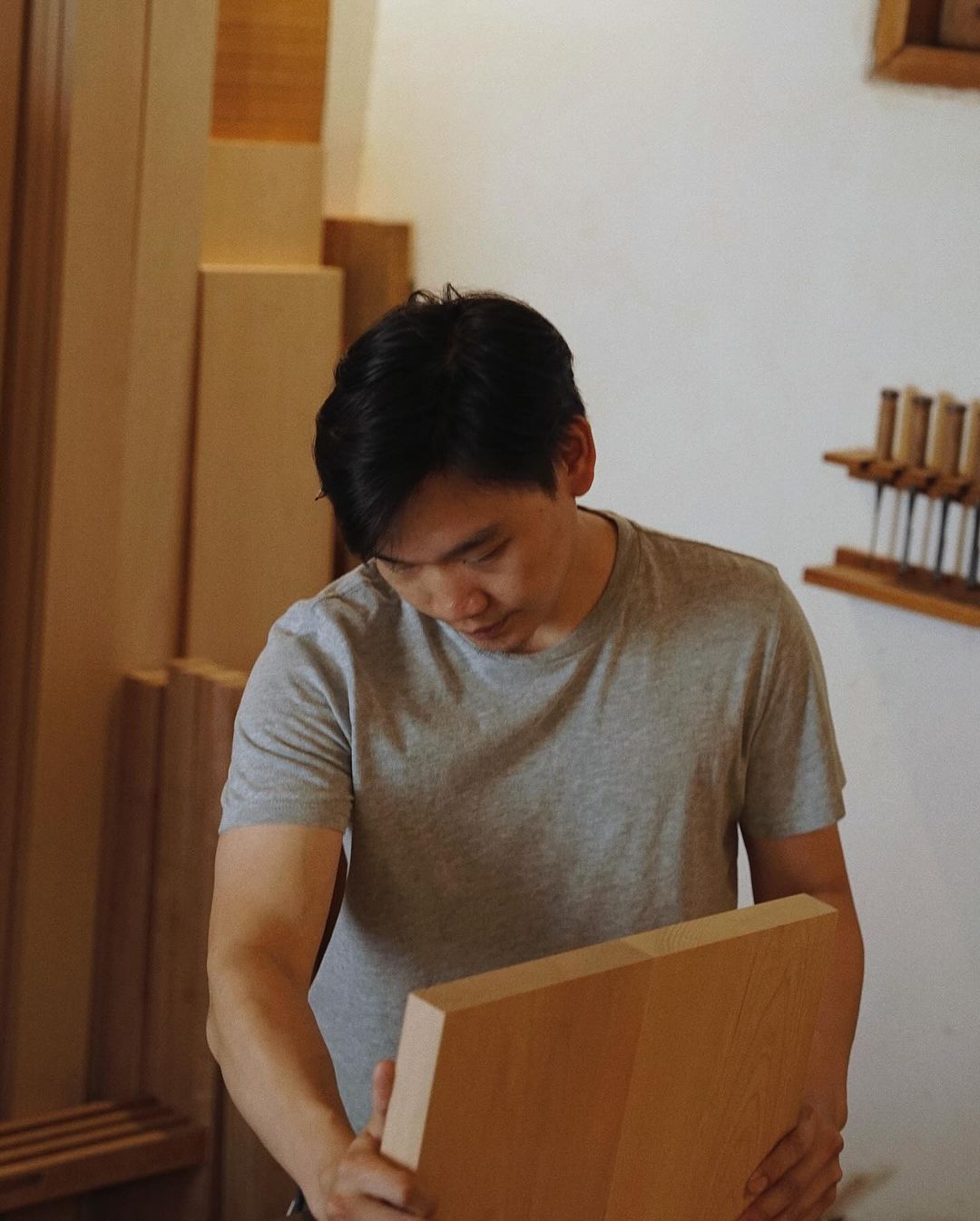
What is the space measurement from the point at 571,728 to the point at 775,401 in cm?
120

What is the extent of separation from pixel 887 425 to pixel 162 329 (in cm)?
110

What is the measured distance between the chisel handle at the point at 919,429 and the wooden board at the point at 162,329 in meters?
1.11

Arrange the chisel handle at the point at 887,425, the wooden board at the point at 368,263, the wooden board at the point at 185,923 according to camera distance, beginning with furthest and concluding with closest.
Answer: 1. the wooden board at the point at 368,263
2. the wooden board at the point at 185,923
3. the chisel handle at the point at 887,425

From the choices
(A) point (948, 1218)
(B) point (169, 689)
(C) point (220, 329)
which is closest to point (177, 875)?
(B) point (169, 689)

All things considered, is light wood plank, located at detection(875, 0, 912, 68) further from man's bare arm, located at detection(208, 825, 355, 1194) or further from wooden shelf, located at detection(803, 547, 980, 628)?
man's bare arm, located at detection(208, 825, 355, 1194)

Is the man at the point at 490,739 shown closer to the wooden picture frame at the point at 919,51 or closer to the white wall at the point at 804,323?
the white wall at the point at 804,323

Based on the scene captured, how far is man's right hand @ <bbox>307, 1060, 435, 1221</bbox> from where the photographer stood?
1.00m

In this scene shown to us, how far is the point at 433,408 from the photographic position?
1.25 meters

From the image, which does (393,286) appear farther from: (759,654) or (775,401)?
(759,654)

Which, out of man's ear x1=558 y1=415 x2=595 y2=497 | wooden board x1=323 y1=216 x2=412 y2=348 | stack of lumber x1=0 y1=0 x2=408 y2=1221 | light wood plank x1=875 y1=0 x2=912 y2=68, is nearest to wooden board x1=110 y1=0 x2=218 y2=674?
stack of lumber x1=0 y1=0 x2=408 y2=1221

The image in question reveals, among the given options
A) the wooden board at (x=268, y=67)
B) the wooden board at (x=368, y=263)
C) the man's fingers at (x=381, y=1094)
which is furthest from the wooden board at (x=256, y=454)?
the man's fingers at (x=381, y=1094)

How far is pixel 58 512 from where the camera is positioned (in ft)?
7.79

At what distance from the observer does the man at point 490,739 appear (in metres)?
1.28

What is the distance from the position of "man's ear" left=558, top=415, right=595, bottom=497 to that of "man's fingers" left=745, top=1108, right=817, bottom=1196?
567mm
